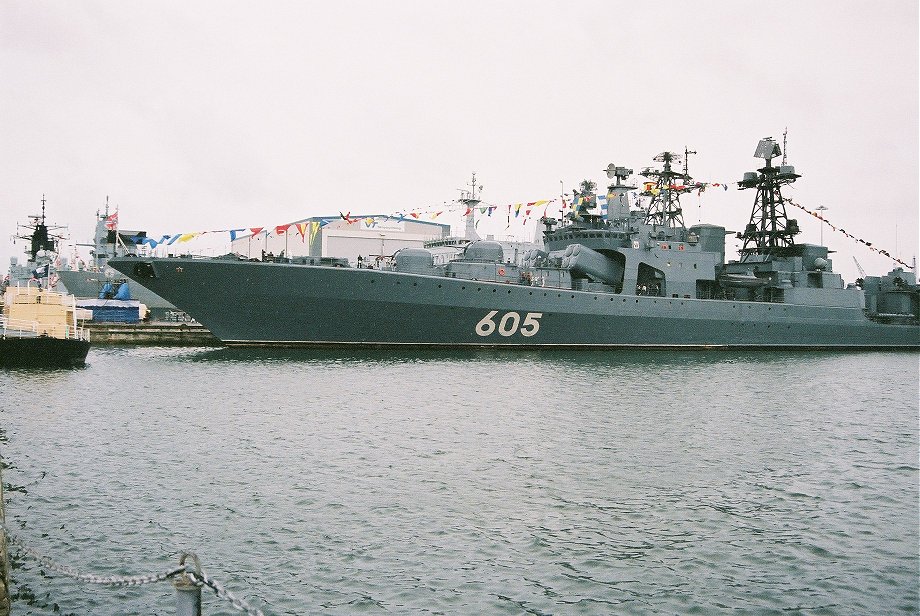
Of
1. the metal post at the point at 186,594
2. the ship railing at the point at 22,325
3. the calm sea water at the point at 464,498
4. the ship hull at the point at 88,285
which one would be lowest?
the calm sea water at the point at 464,498

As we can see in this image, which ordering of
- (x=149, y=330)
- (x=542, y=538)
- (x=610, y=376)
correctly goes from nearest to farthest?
(x=542, y=538) → (x=610, y=376) → (x=149, y=330)

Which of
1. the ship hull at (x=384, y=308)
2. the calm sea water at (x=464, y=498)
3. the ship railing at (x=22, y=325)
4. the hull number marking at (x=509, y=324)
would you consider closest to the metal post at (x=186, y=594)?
the calm sea water at (x=464, y=498)

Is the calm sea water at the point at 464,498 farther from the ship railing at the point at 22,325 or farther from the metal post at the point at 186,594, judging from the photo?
the ship railing at the point at 22,325

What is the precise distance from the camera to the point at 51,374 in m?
23.2

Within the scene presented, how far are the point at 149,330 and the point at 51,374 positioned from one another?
1315cm

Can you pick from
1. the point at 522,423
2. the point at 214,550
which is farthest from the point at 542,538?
the point at 522,423

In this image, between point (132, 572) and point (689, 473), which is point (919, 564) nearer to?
point (689, 473)

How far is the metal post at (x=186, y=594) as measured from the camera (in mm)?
4160

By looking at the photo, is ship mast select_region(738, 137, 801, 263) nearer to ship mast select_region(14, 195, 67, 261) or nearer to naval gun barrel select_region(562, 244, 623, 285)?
naval gun barrel select_region(562, 244, 623, 285)

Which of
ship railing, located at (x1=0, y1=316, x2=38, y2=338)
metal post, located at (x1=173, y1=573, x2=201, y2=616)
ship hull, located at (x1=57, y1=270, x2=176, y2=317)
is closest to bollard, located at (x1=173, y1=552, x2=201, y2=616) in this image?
metal post, located at (x1=173, y1=573, x2=201, y2=616)

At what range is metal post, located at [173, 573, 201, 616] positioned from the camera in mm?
4160

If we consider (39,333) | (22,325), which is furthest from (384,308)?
(22,325)

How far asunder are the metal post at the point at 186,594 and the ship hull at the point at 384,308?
2506cm

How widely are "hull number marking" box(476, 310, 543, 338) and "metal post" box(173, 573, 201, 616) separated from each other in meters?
27.2
